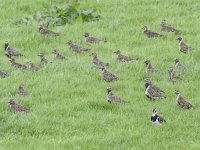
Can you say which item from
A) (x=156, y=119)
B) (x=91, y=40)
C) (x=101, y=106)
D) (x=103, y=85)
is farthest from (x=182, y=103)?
(x=91, y=40)

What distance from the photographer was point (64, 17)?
22500 millimetres

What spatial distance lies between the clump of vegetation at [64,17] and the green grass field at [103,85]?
484 mm

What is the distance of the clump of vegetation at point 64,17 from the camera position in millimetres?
22328

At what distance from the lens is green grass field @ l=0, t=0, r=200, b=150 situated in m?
13.6

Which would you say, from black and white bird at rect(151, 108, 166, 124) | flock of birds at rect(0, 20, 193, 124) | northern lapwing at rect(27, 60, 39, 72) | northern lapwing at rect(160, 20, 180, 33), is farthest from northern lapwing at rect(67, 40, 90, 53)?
black and white bird at rect(151, 108, 166, 124)

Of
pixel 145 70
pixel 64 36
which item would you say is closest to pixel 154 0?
pixel 64 36

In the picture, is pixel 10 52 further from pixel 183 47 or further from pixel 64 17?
pixel 183 47

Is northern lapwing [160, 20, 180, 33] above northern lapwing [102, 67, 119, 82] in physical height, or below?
above

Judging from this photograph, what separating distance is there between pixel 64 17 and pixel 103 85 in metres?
6.30

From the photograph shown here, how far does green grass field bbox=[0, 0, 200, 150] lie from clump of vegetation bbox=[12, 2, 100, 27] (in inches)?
19.1

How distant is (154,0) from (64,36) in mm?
4886

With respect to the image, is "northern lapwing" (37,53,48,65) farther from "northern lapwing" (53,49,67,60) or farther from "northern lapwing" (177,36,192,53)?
"northern lapwing" (177,36,192,53)

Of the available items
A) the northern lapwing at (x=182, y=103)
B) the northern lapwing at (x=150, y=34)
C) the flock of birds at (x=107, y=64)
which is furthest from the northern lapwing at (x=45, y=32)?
the northern lapwing at (x=182, y=103)

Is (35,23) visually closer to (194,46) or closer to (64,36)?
(64,36)
